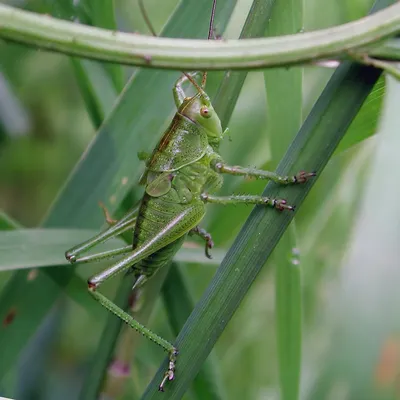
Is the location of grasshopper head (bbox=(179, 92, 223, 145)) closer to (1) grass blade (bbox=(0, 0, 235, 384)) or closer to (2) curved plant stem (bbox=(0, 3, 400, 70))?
(1) grass blade (bbox=(0, 0, 235, 384))

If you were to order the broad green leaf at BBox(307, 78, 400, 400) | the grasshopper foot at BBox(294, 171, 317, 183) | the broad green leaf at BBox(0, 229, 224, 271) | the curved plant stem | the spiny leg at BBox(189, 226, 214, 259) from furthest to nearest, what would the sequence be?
the spiny leg at BBox(189, 226, 214, 259), the broad green leaf at BBox(0, 229, 224, 271), the grasshopper foot at BBox(294, 171, 317, 183), the broad green leaf at BBox(307, 78, 400, 400), the curved plant stem

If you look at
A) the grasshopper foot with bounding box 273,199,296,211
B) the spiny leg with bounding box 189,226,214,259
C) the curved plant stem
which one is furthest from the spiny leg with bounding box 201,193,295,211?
the curved plant stem

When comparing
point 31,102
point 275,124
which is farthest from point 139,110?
point 31,102

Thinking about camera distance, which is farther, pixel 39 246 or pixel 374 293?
pixel 39 246

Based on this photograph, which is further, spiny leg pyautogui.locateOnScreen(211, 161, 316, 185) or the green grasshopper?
the green grasshopper

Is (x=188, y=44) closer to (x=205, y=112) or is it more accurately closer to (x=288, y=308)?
(x=205, y=112)

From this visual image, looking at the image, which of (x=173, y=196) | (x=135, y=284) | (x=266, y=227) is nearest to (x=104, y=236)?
(x=135, y=284)

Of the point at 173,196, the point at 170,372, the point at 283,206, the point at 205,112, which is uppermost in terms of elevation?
the point at 205,112
